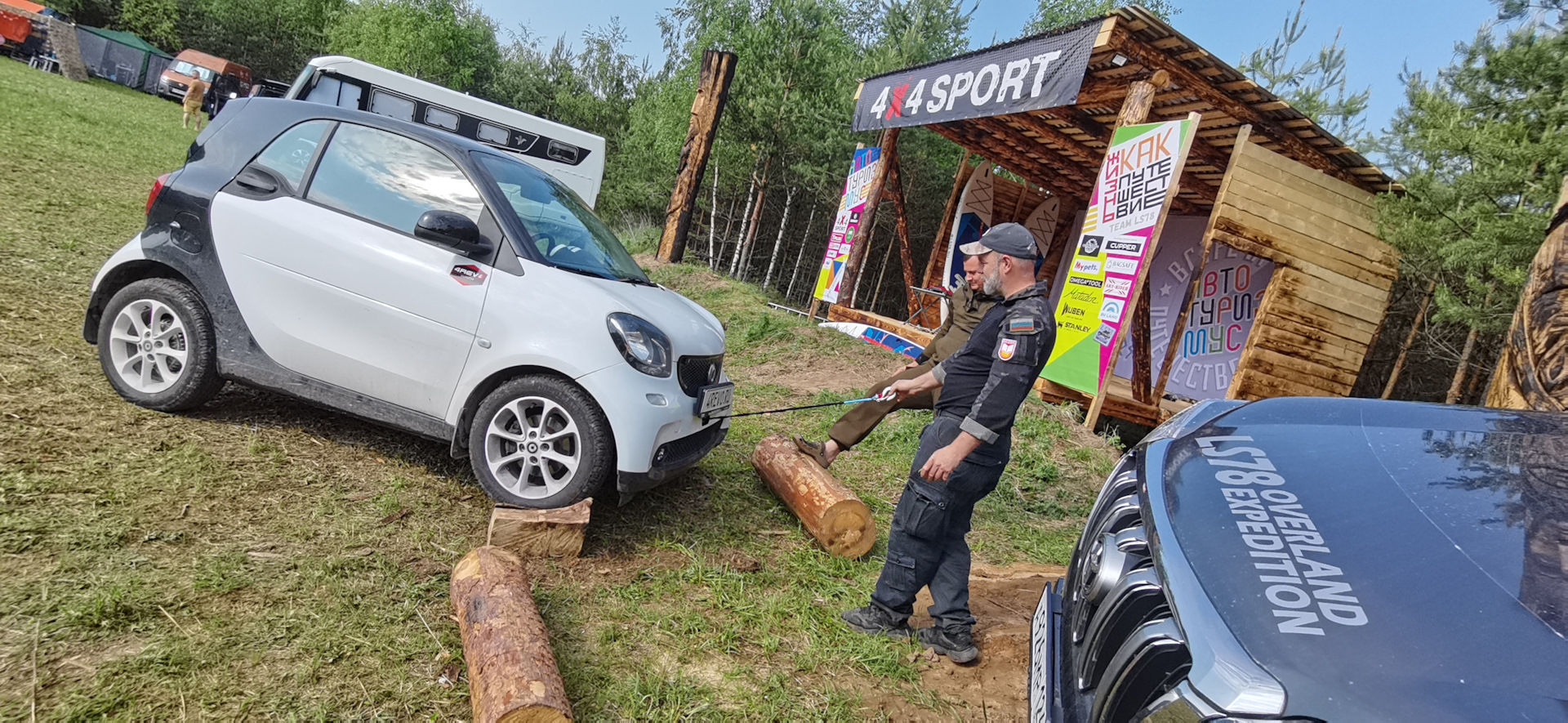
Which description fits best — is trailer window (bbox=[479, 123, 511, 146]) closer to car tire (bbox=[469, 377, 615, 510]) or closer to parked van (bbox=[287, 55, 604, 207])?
parked van (bbox=[287, 55, 604, 207])

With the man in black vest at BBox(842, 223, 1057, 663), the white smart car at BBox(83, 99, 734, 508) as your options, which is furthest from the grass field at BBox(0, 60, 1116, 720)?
the white smart car at BBox(83, 99, 734, 508)

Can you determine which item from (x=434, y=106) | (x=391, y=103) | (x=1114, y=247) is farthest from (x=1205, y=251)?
(x=391, y=103)

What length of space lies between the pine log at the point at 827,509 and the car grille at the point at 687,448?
53 centimetres

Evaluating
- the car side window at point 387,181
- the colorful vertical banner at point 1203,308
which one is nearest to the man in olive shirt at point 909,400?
the car side window at point 387,181

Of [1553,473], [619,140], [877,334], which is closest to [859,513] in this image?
[1553,473]

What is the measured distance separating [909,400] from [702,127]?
9774mm

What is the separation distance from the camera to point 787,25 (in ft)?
56.3

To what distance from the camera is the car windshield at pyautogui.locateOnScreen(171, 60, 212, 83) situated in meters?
32.1

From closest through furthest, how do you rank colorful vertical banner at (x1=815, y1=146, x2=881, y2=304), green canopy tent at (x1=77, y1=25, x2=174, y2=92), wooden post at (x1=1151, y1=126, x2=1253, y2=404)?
wooden post at (x1=1151, y1=126, x2=1253, y2=404)
colorful vertical banner at (x1=815, y1=146, x2=881, y2=304)
green canopy tent at (x1=77, y1=25, x2=174, y2=92)

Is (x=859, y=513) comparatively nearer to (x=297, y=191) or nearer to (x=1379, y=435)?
(x=1379, y=435)

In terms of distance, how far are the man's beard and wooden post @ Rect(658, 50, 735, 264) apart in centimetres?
1101

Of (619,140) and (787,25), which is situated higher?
(787,25)

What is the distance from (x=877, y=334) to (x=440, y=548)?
8.31m

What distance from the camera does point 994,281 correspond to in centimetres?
339
